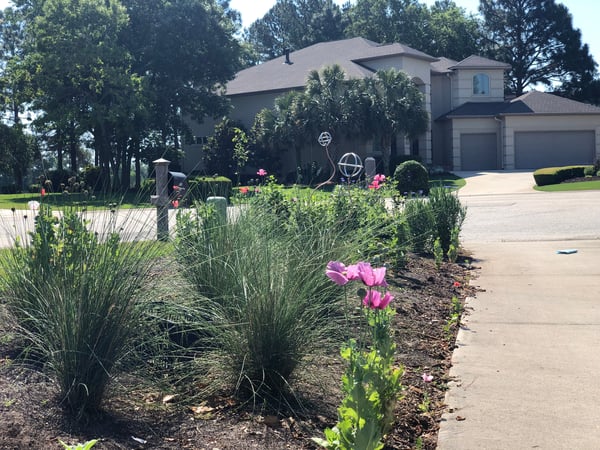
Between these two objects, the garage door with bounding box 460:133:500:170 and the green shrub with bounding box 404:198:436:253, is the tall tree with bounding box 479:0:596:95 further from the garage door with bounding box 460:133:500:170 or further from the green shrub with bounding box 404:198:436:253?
the green shrub with bounding box 404:198:436:253

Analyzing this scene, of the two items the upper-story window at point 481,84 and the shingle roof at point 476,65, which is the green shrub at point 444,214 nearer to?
the shingle roof at point 476,65

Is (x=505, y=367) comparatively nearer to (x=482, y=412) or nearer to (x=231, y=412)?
(x=482, y=412)

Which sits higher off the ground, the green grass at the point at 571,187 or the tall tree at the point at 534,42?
the tall tree at the point at 534,42

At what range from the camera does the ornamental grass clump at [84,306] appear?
3.85 meters

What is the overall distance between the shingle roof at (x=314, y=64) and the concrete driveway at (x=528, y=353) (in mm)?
30930

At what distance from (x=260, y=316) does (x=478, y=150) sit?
1698 inches

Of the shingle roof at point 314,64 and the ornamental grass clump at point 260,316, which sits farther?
the shingle roof at point 314,64

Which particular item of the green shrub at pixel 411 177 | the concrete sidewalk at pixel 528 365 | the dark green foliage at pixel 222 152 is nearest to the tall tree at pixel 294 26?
the dark green foliage at pixel 222 152

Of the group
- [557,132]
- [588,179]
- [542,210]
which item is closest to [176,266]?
[542,210]

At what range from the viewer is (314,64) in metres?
46.3

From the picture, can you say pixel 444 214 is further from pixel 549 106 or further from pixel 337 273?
pixel 549 106

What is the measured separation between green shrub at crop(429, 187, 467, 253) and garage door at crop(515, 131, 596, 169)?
3532 centimetres

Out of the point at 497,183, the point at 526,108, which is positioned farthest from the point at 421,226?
the point at 526,108

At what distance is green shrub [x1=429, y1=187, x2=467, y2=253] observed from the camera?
10773 mm
